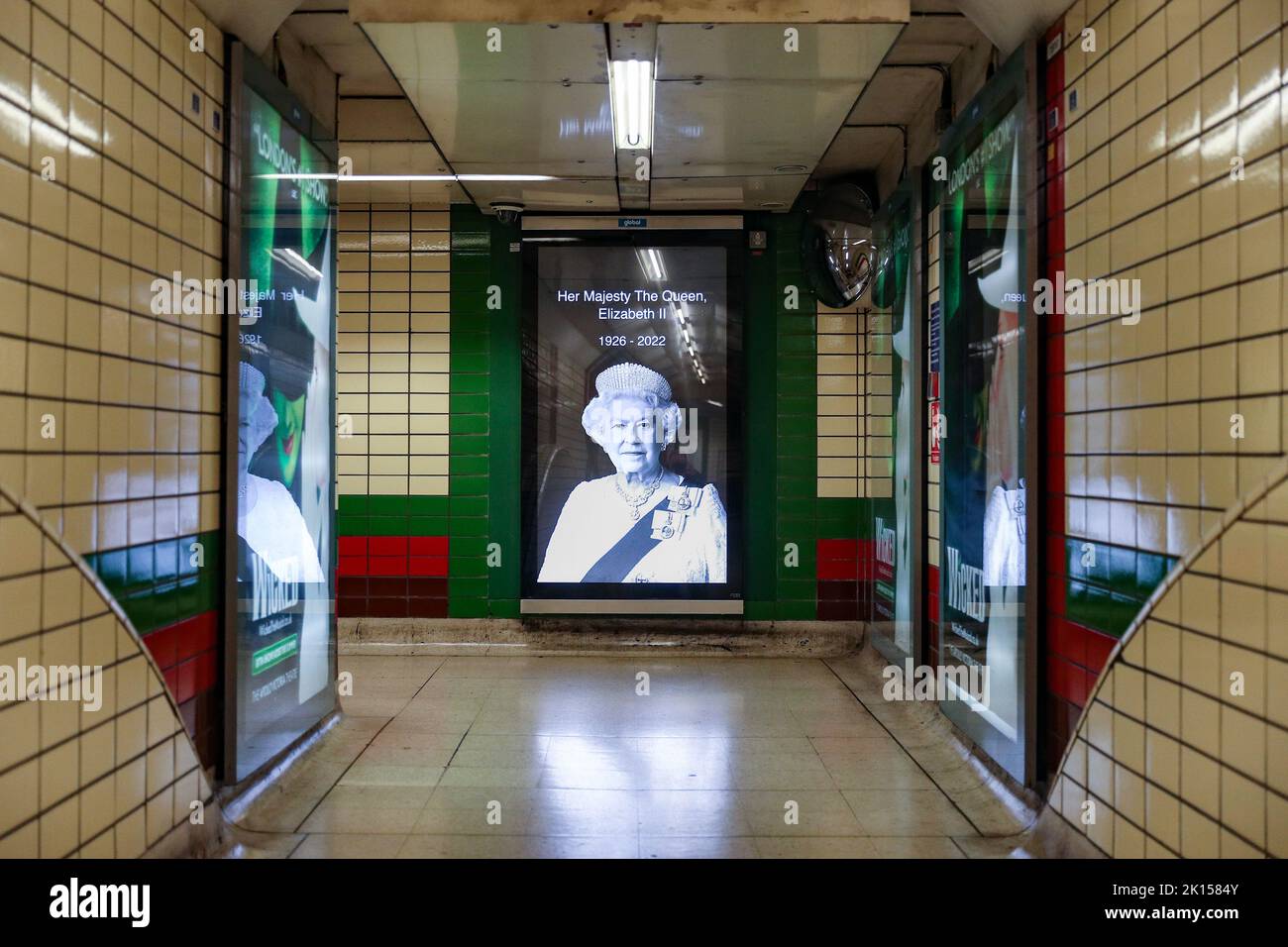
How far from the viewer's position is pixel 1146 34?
2.77 metres

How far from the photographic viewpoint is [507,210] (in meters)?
6.62

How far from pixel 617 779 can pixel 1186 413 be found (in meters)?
2.47

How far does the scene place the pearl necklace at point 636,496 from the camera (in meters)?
6.66

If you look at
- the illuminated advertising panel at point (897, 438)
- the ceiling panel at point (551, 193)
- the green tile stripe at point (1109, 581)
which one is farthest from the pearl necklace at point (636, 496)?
the green tile stripe at point (1109, 581)

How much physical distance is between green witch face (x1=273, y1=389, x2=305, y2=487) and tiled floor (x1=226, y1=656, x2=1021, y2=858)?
3.93 feet

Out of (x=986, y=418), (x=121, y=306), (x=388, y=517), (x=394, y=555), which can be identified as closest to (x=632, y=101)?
(x=986, y=418)

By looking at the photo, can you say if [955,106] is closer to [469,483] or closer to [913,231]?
[913,231]

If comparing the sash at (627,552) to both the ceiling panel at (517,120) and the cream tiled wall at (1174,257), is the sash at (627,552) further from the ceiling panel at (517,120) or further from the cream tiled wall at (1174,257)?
the cream tiled wall at (1174,257)

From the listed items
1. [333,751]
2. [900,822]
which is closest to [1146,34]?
[900,822]

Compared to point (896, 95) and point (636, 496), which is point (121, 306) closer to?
point (896, 95)

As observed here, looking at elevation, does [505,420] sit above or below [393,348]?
below

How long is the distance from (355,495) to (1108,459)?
16.7 ft

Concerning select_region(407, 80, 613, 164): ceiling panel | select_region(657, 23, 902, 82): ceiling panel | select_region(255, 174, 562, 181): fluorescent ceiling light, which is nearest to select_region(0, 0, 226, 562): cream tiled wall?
select_region(407, 80, 613, 164): ceiling panel

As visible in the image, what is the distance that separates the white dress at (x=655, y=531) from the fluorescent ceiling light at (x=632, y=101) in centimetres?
233
